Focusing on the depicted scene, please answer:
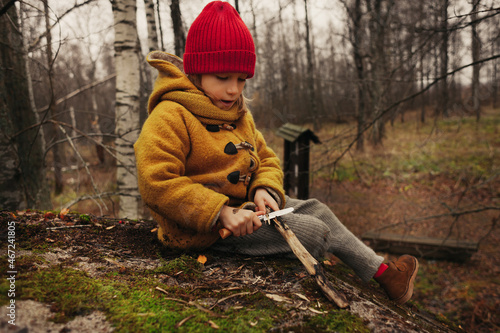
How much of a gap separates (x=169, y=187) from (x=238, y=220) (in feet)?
1.47

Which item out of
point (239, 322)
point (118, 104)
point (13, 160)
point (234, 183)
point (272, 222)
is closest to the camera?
point (239, 322)

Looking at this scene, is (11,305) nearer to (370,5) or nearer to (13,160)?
(13,160)

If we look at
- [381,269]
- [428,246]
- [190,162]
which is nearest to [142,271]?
[190,162]

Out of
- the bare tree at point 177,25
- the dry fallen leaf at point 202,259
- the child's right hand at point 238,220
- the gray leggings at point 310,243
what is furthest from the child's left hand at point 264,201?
the bare tree at point 177,25

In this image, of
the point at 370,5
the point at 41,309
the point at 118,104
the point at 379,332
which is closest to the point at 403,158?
the point at 370,5

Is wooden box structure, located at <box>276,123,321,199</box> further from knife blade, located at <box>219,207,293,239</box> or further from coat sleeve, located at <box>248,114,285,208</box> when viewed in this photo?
knife blade, located at <box>219,207,293,239</box>

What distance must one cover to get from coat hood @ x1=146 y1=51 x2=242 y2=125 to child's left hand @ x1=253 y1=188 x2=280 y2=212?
0.58 m

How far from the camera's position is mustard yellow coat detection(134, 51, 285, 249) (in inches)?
67.1

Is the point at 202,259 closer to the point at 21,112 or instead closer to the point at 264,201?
the point at 264,201

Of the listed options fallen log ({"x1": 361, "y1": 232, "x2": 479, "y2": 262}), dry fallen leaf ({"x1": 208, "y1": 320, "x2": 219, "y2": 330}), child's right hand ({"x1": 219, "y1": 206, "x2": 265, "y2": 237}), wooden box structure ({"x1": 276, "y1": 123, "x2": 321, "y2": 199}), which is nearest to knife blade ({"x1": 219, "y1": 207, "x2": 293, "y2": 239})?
child's right hand ({"x1": 219, "y1": 206, "x2": 265, "y2": 237})

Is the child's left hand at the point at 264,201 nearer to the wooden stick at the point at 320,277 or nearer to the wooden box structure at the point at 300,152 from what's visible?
the wooden stick at the point at 320,277

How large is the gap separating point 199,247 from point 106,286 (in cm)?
71

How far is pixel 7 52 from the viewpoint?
4.13m

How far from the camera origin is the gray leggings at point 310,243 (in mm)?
1985
